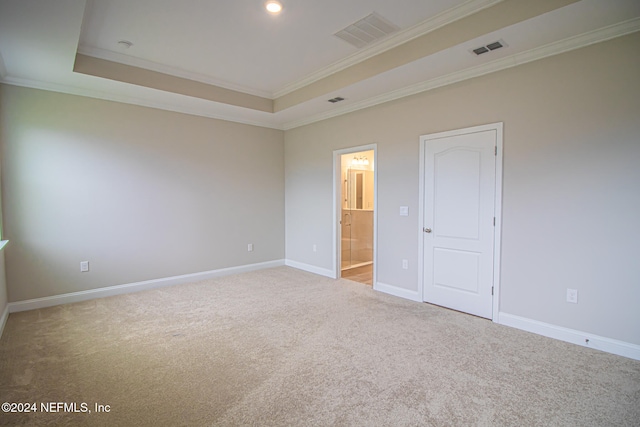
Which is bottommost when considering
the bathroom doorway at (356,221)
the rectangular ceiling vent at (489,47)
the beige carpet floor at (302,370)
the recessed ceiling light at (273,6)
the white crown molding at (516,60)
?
the beige carpet floor at (302,370)

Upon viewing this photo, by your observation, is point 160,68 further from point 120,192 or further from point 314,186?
point 314,186

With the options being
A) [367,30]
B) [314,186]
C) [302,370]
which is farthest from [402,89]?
[302,370]

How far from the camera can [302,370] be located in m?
2.47

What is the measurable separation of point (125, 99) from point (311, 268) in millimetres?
3841

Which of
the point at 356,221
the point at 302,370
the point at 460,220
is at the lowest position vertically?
the point at 302,370

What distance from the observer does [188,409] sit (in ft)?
6.61

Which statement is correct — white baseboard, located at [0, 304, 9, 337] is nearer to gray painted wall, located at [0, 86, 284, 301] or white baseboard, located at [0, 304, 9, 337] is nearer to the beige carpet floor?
the beige carpet floor

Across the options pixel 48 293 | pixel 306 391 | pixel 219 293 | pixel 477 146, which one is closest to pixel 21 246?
pixel 48 293

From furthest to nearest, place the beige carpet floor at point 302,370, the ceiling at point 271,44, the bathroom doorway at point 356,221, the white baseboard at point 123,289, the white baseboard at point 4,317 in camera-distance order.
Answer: the bathroom doorway at point 356,221 < the white baseboard at point 123,289 < the white baseboard at point 4,317 < the ceiling at point 271,44 < the beige carpet floor at point 302,370

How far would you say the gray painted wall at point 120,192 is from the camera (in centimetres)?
375

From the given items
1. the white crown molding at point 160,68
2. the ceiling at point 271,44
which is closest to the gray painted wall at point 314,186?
the ceiling at point 271,44

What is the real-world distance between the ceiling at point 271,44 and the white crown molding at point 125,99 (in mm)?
17

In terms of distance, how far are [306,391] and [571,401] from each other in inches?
69.4

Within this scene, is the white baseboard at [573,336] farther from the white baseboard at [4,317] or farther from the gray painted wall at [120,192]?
the white baseboard at [4,317]
